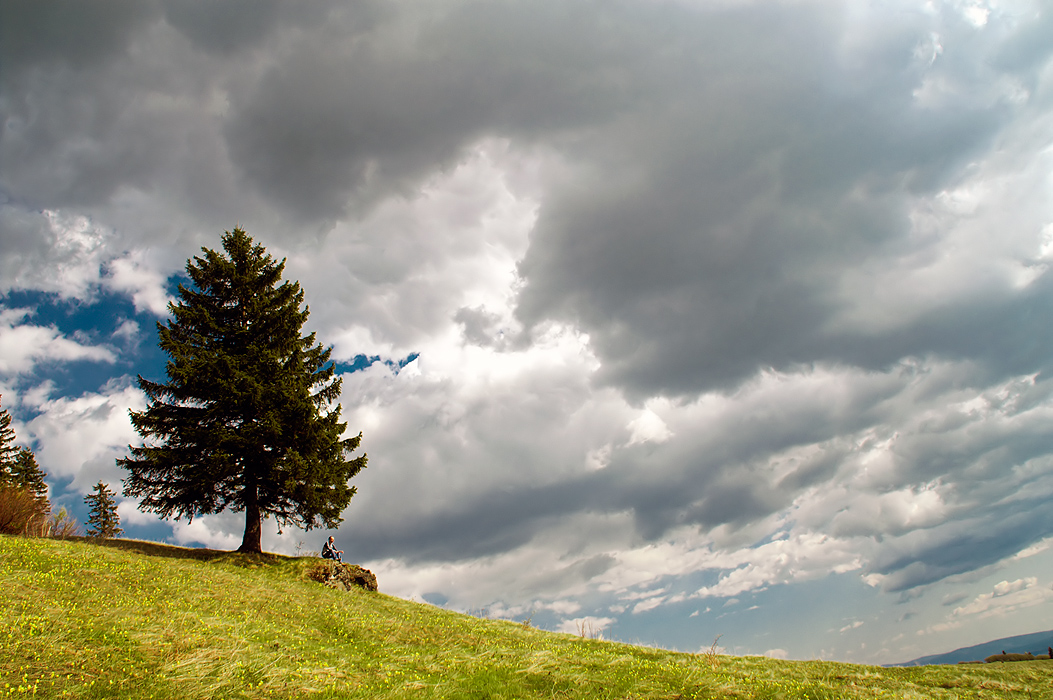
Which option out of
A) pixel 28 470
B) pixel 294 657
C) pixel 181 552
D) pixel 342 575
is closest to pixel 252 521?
pixel 181 552

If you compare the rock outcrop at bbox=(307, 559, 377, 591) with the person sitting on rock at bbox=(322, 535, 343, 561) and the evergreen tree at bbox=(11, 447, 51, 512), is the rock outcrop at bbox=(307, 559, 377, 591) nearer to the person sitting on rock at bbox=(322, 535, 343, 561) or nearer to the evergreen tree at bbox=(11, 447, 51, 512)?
the person sitting on rock at bbox=(322, 535, 343, 561)

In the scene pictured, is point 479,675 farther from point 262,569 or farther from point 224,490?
point 224,490

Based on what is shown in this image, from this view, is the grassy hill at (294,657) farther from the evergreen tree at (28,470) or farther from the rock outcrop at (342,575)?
the evergreen tree at (28,470)

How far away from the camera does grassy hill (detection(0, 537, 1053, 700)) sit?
940 cm

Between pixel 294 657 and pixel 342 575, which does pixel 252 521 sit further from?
pixel 294 657

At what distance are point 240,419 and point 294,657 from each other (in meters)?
15.6

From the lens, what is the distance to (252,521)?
77.9 feet

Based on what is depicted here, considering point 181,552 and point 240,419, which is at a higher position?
point 240,419

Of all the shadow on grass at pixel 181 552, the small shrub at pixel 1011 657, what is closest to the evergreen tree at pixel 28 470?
the shadow on grass at pixel 181 552

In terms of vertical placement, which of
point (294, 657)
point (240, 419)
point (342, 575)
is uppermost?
point (240, 419)

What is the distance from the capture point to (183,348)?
22.8 metres

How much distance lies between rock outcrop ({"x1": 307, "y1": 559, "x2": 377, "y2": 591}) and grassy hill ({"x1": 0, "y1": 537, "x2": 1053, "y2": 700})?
445cm

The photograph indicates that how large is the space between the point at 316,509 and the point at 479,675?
14.9 metres

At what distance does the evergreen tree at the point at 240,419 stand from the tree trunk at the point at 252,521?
5 cm
